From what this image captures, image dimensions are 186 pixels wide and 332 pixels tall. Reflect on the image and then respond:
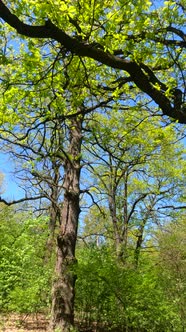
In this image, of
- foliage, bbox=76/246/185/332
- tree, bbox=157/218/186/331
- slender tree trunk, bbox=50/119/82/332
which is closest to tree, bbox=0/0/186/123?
slender tree trunk, bbox=50/119/82/332

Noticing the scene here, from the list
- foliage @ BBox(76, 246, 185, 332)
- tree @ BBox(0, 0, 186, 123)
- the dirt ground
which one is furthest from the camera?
the dirt ground

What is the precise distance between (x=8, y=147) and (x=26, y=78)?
6.45 meters

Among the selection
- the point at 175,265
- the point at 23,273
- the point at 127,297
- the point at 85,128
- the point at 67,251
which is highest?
the point at 85,128

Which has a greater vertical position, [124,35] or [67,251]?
[124,35]

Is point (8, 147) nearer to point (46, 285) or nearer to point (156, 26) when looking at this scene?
point (46, 285)

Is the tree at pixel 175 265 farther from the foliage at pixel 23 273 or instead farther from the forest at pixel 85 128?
the foliage at pixel 23 273

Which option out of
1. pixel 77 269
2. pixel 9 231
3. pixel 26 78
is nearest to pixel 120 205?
pixel 9 231

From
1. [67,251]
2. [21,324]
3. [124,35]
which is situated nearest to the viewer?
[124,35]

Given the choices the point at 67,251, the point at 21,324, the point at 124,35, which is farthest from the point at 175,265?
the point at 124,35

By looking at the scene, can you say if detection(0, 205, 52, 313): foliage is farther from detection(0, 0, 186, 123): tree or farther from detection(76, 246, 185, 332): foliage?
detection(0, 0, 186, 123): tree

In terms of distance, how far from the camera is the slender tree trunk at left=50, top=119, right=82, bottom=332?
855cm

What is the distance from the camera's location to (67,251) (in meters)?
9.20

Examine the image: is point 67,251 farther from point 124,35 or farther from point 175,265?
point 124,35

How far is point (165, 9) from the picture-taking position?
501 cm
